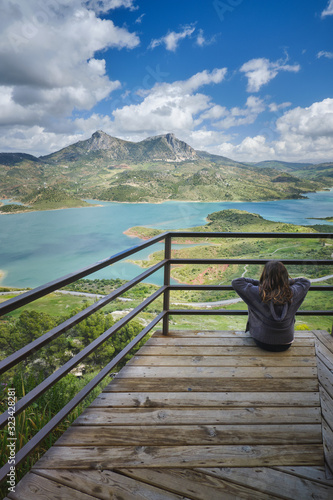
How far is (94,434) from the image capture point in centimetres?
143

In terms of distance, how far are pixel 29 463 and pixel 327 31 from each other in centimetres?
13492

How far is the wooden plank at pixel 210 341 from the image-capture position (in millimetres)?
2480

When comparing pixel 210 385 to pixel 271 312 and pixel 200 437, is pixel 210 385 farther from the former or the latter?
pixel 271 312

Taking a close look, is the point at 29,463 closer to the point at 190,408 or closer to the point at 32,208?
the point at 190,408

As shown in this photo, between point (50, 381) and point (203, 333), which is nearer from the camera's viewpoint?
point (50, 381)

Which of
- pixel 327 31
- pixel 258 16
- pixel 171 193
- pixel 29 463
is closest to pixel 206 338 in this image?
pixel 29 463

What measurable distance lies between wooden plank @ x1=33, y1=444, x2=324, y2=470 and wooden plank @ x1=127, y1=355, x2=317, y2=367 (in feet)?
2.57

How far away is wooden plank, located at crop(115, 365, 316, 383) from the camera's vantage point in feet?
6.52

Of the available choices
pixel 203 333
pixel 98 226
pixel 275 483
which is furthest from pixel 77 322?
pixel 98 226

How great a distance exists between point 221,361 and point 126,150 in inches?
5620

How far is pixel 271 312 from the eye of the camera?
2113 millimetres

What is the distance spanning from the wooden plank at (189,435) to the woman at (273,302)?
30.6 inches

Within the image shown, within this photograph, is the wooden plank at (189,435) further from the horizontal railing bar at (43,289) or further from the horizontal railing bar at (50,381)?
the horizontal railing bar at (43,289)

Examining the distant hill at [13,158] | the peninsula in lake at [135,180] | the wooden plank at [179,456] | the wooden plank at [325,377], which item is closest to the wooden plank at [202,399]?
the wooden plank at [325,377]
